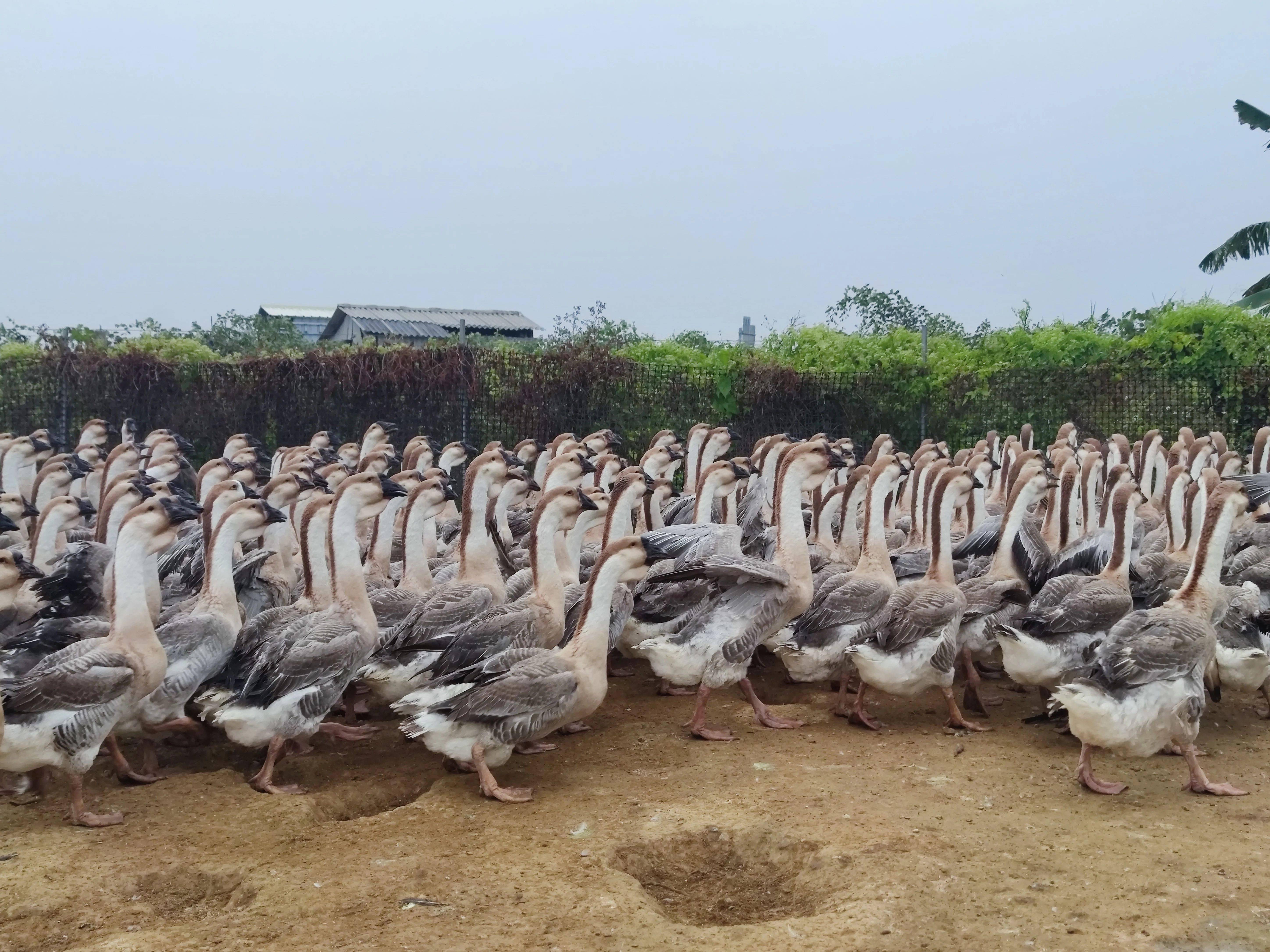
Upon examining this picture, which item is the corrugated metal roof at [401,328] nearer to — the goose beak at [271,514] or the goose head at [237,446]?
the goose head at [237,446]

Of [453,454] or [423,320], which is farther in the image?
[423,320]

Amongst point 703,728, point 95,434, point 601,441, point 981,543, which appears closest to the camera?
point 703,728

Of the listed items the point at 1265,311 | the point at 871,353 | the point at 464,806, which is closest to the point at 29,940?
the point at 464,806

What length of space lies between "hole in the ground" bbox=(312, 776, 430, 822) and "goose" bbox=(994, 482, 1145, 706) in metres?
3.73

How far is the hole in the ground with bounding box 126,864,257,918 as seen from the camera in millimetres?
4688

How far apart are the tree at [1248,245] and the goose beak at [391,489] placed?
697 inches

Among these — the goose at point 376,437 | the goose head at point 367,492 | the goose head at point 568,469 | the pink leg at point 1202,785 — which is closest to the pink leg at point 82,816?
the goose head at point 367,492

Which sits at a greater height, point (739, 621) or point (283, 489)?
point (283, 489)

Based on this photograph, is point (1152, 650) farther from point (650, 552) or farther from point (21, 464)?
point (21, 464)

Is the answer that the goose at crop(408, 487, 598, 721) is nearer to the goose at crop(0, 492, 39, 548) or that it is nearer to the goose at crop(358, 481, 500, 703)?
the goose at crop(358, 481, 500, 703)

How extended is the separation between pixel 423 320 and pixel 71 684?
17.6 metres

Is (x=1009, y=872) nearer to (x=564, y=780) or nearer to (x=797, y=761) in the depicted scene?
(x=797, y=761)

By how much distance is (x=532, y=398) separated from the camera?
16469 mm

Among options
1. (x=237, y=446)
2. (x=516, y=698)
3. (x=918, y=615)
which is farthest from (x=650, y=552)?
(x=237, y=446)
